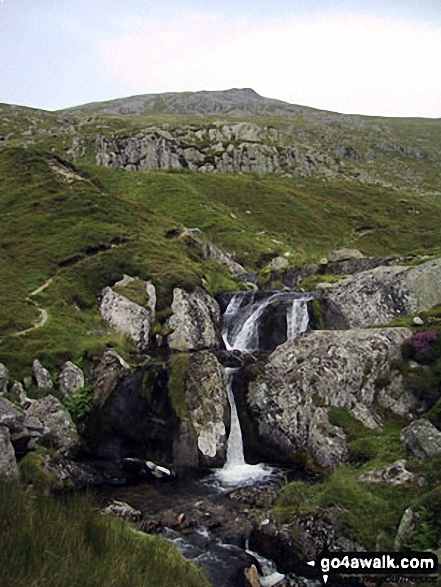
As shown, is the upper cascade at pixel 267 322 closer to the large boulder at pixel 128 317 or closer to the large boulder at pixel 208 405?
the large boulder at pixel 128 317

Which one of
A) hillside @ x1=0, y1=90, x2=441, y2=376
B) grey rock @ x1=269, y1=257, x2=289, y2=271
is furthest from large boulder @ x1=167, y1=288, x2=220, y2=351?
grey rock @ x1=269, y1=257, x2=289, y2=271

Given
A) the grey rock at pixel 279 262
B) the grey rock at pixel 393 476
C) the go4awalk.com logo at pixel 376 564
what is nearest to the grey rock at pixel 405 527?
the go4awalk.com logo at pixel 376 564

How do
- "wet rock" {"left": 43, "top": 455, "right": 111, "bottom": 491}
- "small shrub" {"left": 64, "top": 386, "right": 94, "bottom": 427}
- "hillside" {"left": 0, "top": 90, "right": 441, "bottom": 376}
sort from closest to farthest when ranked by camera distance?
Result: "wet rock" {"left": 43, "top": 455, "right": 111, "bottom": 491}
"small shrub" {"left": 64, "top": 386, "right": 94, "bottom": 427}
"hillside" {"left": 0, "top": 90, "right": 441, "bottom": 376}

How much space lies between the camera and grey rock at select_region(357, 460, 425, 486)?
20.6 meters

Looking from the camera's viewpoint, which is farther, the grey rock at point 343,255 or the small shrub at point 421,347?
the grey rock at point 343,255

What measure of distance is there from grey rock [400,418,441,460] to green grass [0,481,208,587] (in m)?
16.5

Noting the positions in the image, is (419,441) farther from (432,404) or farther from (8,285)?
(8,285)

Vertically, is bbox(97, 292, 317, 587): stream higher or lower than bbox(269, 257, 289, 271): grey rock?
lower

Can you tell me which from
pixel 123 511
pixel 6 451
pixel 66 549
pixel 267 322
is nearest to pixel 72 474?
pixel 6 451

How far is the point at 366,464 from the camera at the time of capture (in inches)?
954

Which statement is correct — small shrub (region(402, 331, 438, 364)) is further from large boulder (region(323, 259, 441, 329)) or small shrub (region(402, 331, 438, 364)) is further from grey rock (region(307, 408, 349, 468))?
large boulder (region(323, 259, 441, 329))

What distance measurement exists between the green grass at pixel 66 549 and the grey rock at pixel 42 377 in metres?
26.8

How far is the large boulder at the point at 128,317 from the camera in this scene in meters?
45.4

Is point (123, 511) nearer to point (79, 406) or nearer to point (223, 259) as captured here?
point (79, 406)
